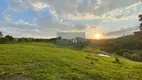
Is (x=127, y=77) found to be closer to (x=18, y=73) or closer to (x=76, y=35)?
(x=18, y=73)

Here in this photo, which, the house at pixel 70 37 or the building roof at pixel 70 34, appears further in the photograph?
the building roof at pixel 70 34

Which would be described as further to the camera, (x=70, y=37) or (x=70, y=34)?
(x=70, y=34)

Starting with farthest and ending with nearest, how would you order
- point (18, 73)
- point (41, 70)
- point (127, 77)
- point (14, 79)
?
point (127, 77), point (41, 70), point (18, 73), point (14, 79)

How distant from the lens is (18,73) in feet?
48.2

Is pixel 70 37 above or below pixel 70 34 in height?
below

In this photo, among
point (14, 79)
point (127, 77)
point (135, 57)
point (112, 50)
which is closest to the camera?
point (14, 79)

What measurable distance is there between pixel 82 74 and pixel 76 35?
3564cm

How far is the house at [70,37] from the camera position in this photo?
1962 inches

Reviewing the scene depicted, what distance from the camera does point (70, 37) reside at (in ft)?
166

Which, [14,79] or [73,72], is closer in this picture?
[14,79]

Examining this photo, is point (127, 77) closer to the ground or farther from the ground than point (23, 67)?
closer to the ground

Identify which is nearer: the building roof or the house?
the house

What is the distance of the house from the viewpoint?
49.8m

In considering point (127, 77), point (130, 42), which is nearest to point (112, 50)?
point (130, 42)
